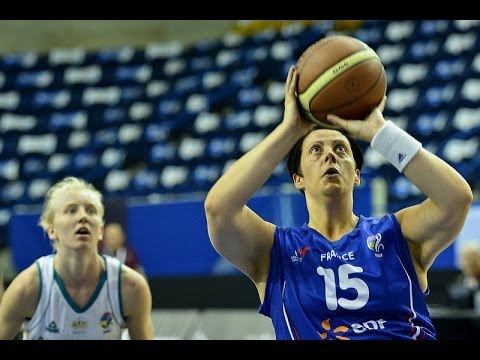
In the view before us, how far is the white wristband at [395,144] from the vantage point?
2738 millimetres

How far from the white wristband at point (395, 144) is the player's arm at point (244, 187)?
0.27 m

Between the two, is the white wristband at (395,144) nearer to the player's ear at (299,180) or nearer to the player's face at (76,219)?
the player's ear at (299,180)

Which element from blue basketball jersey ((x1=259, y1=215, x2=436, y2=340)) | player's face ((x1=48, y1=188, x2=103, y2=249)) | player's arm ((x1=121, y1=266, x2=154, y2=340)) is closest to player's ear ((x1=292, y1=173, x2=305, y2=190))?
blue basketball jersey ((x1=259, y1=215, x2=436, y2=340))

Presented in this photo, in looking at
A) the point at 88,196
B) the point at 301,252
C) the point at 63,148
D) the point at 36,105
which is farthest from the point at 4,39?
the point at 301,252

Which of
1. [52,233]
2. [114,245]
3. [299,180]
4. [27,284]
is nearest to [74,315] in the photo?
[27,284]

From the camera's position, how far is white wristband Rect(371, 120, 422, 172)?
274cm

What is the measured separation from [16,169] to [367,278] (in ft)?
34.0

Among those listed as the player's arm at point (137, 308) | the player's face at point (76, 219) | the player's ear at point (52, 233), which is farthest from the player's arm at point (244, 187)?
the player's ear at point (52, 233)

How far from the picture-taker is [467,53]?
1066cm

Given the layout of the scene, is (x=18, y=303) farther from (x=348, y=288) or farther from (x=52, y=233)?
(x=348, y=288)

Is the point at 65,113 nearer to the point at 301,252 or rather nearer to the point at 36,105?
the point at 36,105

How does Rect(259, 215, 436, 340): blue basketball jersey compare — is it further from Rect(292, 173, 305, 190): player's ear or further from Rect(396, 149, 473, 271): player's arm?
Rect(292, 173, 305, 190): player's ear

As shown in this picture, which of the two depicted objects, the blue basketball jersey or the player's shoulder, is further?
the player's shoulder

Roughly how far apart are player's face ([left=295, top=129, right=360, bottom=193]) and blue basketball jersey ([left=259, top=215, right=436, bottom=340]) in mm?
179
